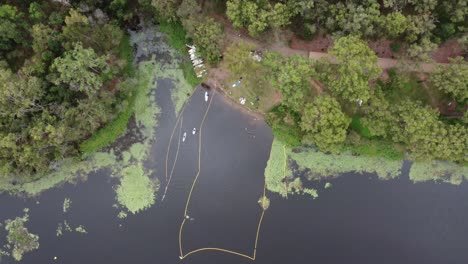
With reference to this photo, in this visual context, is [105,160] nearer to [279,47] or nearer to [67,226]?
[67,226]

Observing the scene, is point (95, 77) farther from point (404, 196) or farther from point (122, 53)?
point (404, 196)

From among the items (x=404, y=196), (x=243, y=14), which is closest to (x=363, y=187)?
(x=404, y=196)

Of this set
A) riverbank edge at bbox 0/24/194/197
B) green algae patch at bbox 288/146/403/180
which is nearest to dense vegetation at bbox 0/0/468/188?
riverbank edge at bbox 0/24/194/197

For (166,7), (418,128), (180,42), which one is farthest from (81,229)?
(418,128)

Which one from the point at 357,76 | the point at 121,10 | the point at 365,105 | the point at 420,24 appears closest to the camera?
the point at 357,76

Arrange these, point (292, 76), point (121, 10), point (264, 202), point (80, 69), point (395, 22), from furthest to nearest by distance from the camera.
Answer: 1. point (264, 202)
2. point (121, 10)
3. point (80, 69)
4. point (395, 22)
5. point (292, 76)

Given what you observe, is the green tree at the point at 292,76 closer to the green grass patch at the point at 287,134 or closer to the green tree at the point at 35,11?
the green grass patch at the point at 287,134
